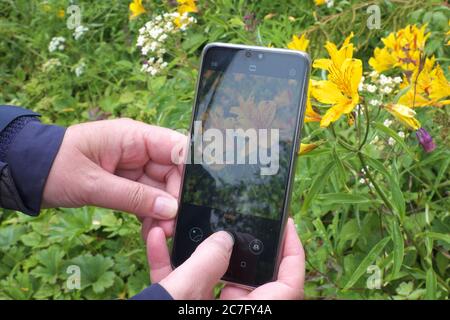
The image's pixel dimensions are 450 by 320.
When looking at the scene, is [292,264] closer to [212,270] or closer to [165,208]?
[212,270]

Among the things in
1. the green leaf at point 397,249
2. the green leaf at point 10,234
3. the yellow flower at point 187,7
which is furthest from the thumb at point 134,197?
the yellow flower at point 187,7

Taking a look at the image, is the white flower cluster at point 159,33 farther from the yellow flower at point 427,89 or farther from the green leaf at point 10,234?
the yellow flower at point 427,89

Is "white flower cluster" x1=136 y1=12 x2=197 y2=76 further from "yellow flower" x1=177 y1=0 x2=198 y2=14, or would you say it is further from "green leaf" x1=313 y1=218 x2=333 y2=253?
"green leaf" x1=313 y1=218 x2=333 y2=253

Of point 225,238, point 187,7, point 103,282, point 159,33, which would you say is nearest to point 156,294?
point 225,238

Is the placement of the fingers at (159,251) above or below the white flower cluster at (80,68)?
below

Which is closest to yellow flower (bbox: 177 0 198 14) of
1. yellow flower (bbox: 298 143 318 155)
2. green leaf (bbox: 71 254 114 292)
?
green leaf (bbox: 71 254 114 292)

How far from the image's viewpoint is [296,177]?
4.62ft

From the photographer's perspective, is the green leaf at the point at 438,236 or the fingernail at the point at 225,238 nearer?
the fingernail at the point at 225,238

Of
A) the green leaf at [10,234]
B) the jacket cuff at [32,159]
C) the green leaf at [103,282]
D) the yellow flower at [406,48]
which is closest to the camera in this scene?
the jacket cuff at [32,159]

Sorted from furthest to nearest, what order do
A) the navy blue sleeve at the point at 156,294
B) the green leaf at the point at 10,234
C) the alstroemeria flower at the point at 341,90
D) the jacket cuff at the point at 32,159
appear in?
the green leaf at the point at 10,234, the jacket cuff at the point at 32,159, the alstroemeria flower at the point at 341,90, the navy blue sleeve at the point at 156,294

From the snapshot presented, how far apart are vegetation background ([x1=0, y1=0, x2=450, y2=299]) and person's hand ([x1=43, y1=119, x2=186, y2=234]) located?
1.04ft

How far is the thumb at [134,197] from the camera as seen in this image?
1.13 meters

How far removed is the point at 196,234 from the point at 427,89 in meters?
0.61
